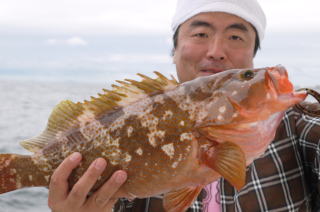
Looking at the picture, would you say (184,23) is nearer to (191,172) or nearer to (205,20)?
(205,20)

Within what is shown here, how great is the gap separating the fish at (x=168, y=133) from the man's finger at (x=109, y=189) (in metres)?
0.04

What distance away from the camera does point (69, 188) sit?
2.49m

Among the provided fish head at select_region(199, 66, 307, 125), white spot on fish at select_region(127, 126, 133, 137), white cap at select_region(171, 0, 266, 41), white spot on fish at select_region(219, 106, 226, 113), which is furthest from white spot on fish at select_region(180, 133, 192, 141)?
white cap at select_region(171, 0, 266, 41)

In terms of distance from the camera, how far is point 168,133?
2.21 meters

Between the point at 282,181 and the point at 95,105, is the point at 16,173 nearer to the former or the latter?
the point at 95,105

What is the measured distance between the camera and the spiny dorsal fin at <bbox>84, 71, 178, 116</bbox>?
235 centimetres

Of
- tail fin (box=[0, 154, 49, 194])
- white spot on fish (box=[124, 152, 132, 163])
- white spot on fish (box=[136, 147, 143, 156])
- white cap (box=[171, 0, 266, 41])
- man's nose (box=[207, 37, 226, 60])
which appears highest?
white cap (box=[171, 0, 266, 41])

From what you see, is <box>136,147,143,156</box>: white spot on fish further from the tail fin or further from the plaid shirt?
the plaid shirt

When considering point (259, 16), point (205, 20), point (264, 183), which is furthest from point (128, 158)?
point (259, 16)

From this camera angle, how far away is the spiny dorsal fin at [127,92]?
2.35 metres

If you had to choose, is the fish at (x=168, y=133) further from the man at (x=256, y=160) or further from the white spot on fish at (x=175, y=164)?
the man at (x=256, y=160)

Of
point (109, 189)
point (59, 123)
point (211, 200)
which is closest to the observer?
point (109, 189)

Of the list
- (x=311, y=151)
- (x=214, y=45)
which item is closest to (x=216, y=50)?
(x=214, y=45)

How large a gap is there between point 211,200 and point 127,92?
1303 millimetres
